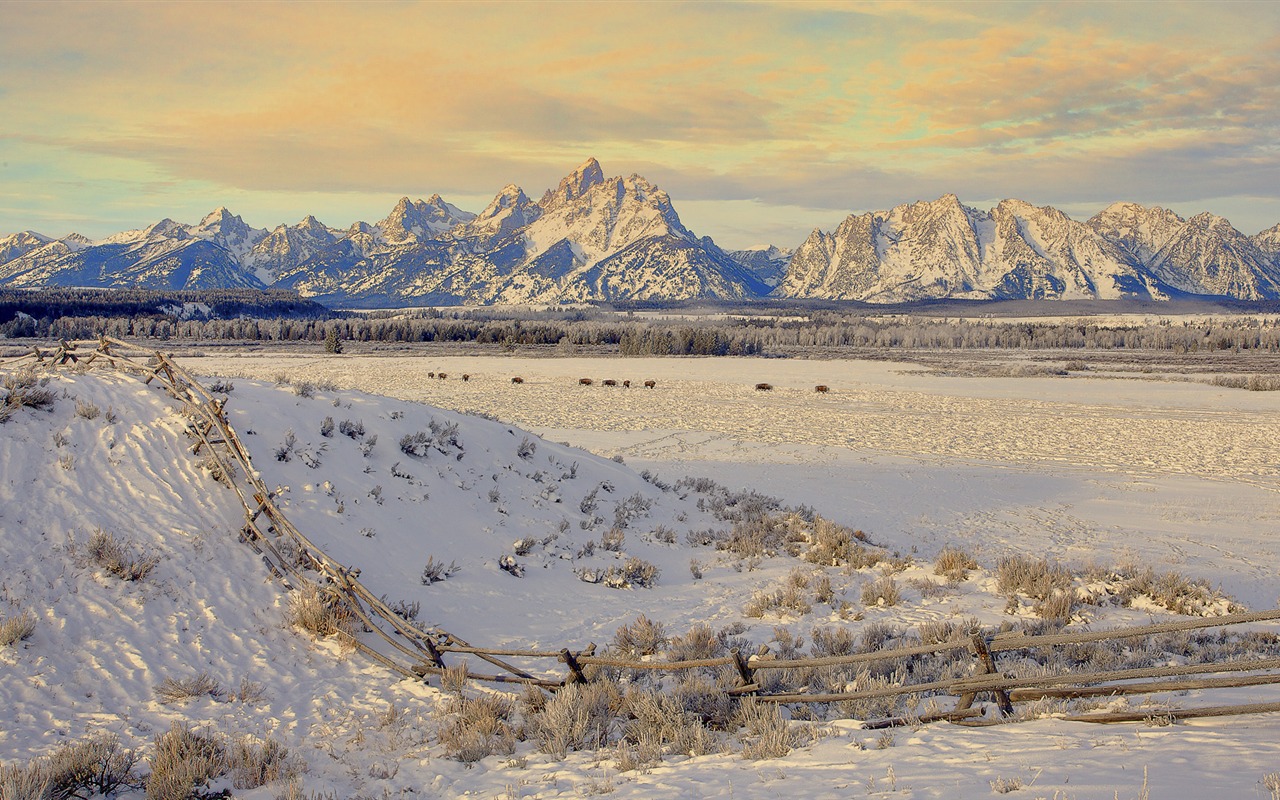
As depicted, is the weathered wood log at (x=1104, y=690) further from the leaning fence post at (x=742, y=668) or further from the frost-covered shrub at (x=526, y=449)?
Result: the frost-covered shrub at (x=526, y=449)

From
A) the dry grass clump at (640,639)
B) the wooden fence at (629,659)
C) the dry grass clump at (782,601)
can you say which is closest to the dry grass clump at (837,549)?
the dry grass clump at (782,601)

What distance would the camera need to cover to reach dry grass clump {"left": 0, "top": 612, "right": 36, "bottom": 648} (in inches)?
214

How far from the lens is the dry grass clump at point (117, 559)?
6.52m

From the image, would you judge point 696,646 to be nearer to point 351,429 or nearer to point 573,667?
point 573,667

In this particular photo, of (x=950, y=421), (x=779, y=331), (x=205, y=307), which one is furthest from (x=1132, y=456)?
(x=205, y=307)

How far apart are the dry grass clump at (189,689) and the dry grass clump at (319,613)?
0.99 meters

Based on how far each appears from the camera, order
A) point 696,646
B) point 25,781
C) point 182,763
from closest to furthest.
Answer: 1. point 25,781
2. point 182,763
3. point 696,646

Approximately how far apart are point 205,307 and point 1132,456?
148032 millimetres

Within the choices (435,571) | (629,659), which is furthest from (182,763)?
(435,571)

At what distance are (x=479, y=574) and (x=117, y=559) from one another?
365 cm

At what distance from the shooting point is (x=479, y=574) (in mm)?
9312

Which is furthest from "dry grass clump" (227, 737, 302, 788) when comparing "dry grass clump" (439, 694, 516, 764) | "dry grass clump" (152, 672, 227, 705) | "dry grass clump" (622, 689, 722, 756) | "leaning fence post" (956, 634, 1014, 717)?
"leaning fence post" (956, 634, 1014, 717)

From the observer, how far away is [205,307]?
142 m

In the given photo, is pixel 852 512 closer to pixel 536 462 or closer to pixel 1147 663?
pixel 536 462
